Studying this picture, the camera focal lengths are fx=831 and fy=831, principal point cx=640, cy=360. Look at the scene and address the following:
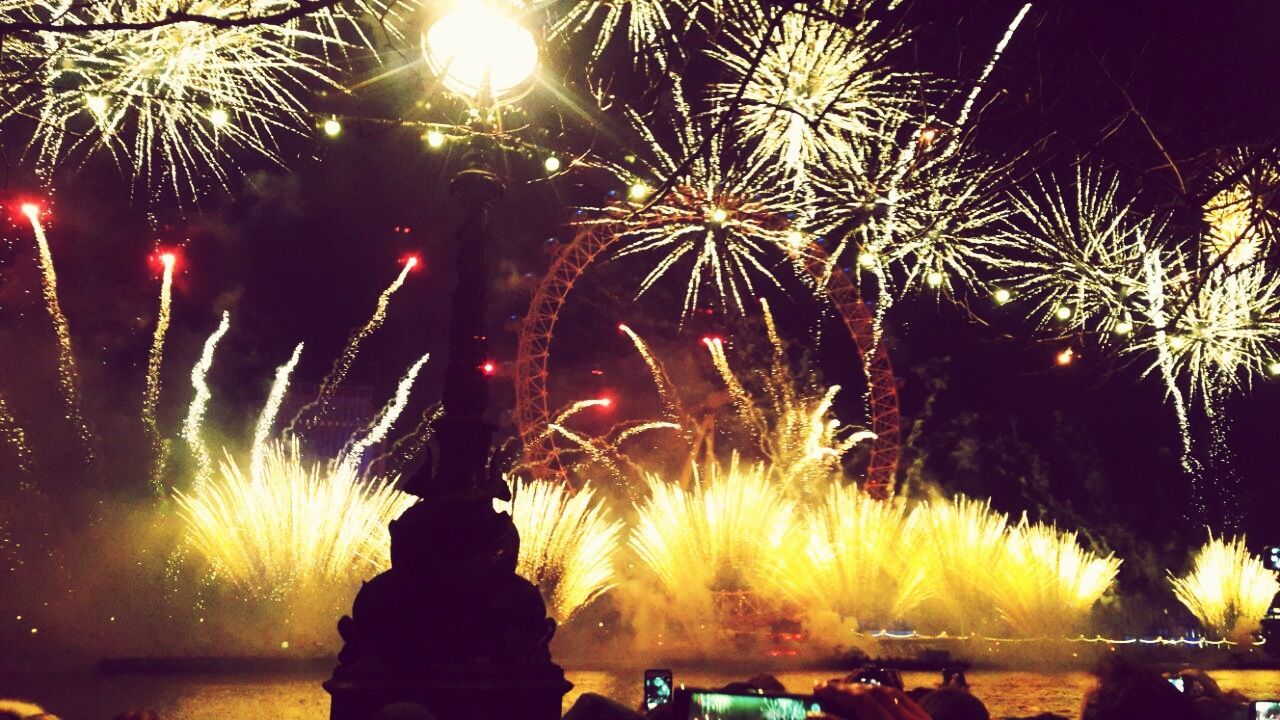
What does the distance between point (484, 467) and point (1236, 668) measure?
21083mm

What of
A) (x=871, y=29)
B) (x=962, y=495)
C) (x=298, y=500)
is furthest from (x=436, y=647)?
(x=962, y=495)

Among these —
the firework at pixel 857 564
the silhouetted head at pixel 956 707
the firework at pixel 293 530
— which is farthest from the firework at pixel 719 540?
the silhouetted head at pixel 956 707

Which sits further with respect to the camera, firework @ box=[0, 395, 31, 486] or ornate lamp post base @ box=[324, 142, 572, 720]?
firework @ box=[0, 395, 31, 486]

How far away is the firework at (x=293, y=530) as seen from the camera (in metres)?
17.1

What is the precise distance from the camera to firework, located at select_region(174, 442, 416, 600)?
17.1 meters

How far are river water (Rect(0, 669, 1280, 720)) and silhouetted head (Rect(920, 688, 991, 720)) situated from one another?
30.8 feet

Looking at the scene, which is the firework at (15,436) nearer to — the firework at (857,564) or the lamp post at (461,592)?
the firework at (857,564)

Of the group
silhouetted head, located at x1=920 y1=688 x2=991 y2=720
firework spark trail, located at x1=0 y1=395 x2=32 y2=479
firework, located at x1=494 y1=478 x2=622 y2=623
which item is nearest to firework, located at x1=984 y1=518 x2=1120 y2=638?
firework, located at x1=494 y1=478 x2=622 y2=623

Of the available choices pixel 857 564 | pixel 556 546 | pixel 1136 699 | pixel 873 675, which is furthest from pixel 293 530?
pixel 1136 699

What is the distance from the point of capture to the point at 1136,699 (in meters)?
2.95

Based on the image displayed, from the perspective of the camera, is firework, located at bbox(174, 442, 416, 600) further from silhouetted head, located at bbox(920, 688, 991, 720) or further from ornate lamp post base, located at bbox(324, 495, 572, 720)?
silhouetted head, located at bbox(920, 688, 991, 720)

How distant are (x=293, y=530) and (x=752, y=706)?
16958 mm

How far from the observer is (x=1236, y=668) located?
18.8m

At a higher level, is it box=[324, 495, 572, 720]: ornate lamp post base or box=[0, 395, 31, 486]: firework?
box=[0, 395, 31, 486]: firework
